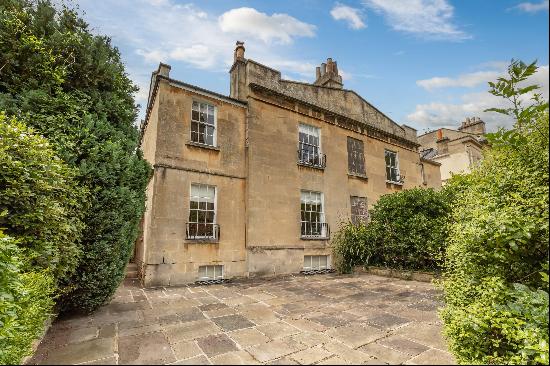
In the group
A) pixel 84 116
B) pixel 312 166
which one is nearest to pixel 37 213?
pixel 84 116

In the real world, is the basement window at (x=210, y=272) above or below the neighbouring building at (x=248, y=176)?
below

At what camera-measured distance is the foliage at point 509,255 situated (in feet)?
9.04

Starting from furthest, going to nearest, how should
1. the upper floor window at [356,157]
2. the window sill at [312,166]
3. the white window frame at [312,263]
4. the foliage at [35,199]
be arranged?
the upper floor window at [356,157] < the window sill at [312,166] < the white window frame at [312,263] < the foliage at [35,199]

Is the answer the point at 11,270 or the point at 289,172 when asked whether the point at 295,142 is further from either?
the point at 11,270

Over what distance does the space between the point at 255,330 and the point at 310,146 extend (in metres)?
9.22

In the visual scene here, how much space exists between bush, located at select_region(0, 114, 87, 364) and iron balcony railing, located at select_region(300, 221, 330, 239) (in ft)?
26.8

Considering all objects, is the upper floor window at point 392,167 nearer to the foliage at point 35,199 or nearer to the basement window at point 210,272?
the basement window at point 210,272

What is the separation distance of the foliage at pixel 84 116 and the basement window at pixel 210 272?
3827 mm

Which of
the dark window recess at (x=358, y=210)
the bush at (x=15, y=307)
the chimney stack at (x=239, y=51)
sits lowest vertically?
the bush at (x=15, y=307)

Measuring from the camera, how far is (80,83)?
5.90m

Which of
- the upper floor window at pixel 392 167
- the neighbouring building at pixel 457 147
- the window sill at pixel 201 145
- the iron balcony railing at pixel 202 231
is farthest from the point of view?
the neighbouring building at pixel 457 147

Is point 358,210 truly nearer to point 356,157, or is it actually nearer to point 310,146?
point 356,157

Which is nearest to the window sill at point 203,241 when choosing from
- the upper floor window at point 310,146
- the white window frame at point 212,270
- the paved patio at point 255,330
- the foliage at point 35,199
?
the white window frame at point 212,270

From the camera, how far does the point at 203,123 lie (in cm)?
1006
